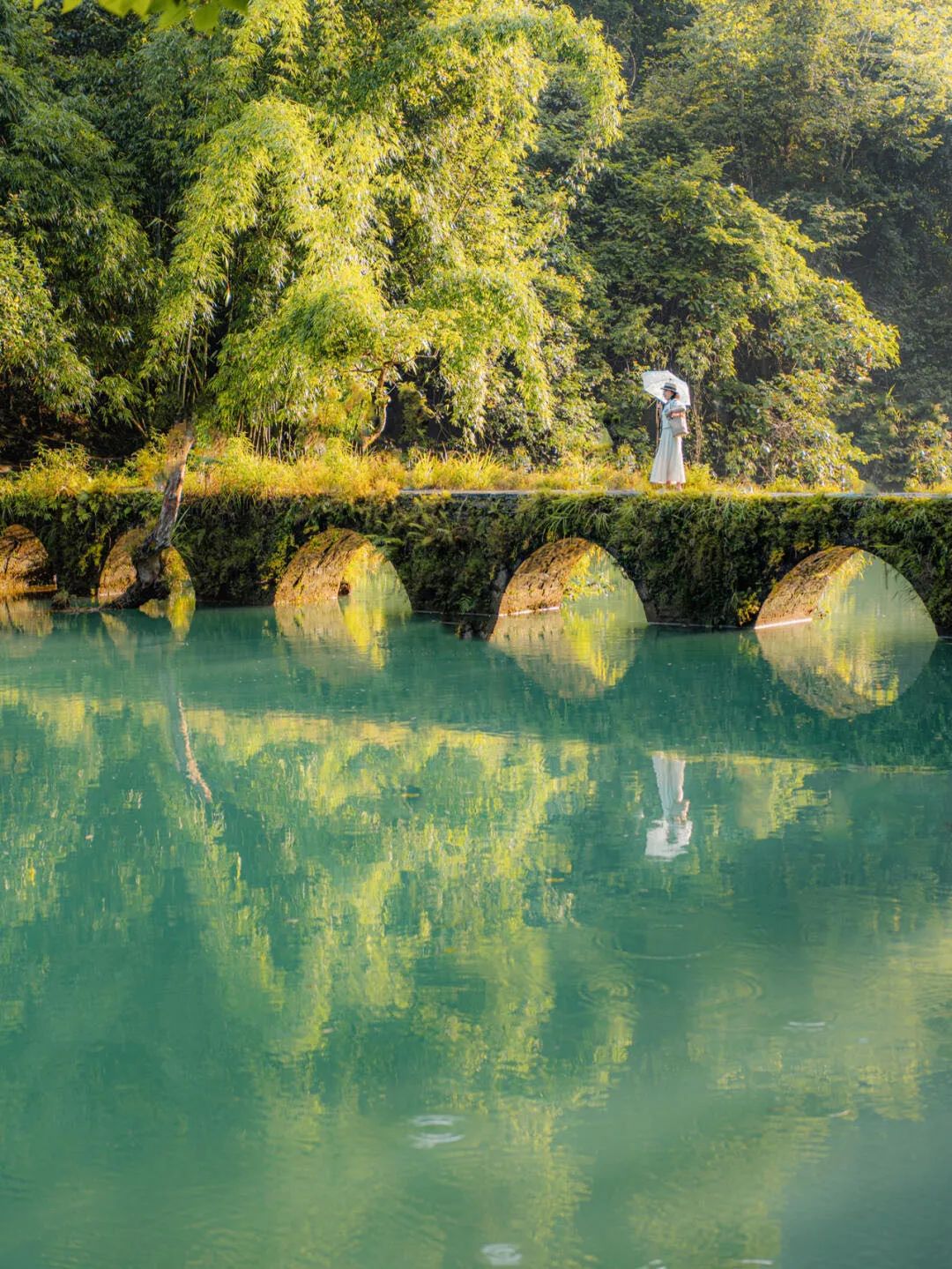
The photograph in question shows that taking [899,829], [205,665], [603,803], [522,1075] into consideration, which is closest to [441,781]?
[603,803]

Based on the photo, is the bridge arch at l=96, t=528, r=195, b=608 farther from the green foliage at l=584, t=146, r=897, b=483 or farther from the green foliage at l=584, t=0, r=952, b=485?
the green foliage at l=584, t=146, r=897, b=483

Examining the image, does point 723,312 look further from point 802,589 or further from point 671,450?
point 802,589

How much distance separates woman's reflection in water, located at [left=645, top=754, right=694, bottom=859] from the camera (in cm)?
700

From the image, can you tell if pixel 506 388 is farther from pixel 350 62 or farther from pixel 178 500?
pixel 178 500

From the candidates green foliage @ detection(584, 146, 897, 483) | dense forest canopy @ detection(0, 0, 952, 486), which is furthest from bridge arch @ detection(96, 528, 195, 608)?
green foliage @ detection(584, 146, 897, 483)

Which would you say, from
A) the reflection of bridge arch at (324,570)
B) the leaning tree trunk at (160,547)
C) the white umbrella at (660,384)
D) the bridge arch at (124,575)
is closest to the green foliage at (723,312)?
the reflection of bridge arch at (324,570)

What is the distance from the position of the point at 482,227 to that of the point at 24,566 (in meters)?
8.87

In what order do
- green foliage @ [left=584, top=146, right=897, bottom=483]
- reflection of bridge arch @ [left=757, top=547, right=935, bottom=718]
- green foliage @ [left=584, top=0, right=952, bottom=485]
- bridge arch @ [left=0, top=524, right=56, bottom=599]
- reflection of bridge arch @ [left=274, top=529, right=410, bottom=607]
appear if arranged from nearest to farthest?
reflection of bridge arch @ [left=757, top=547, right=935, bottom=718] → reflection of bridge arch @ [left=274, top=529, right=410, bottom=607] → bridge arch @ [left=0, top=524, right=56, bottom=599] → green foliage @ [left=584, top=146, right=897, bottom=483] → green foliage @ [left=584, top=0, right=952, bottom=485]

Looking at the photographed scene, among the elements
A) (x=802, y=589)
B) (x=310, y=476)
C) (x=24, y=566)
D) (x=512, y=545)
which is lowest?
(x=24, y=566)

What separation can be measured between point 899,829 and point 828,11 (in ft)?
90.3

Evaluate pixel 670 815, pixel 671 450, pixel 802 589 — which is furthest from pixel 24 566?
pixel 670 815

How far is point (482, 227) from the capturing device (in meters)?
23.3

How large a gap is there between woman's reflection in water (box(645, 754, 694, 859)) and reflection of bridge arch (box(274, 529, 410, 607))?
911cm

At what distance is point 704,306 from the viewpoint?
2795cm
